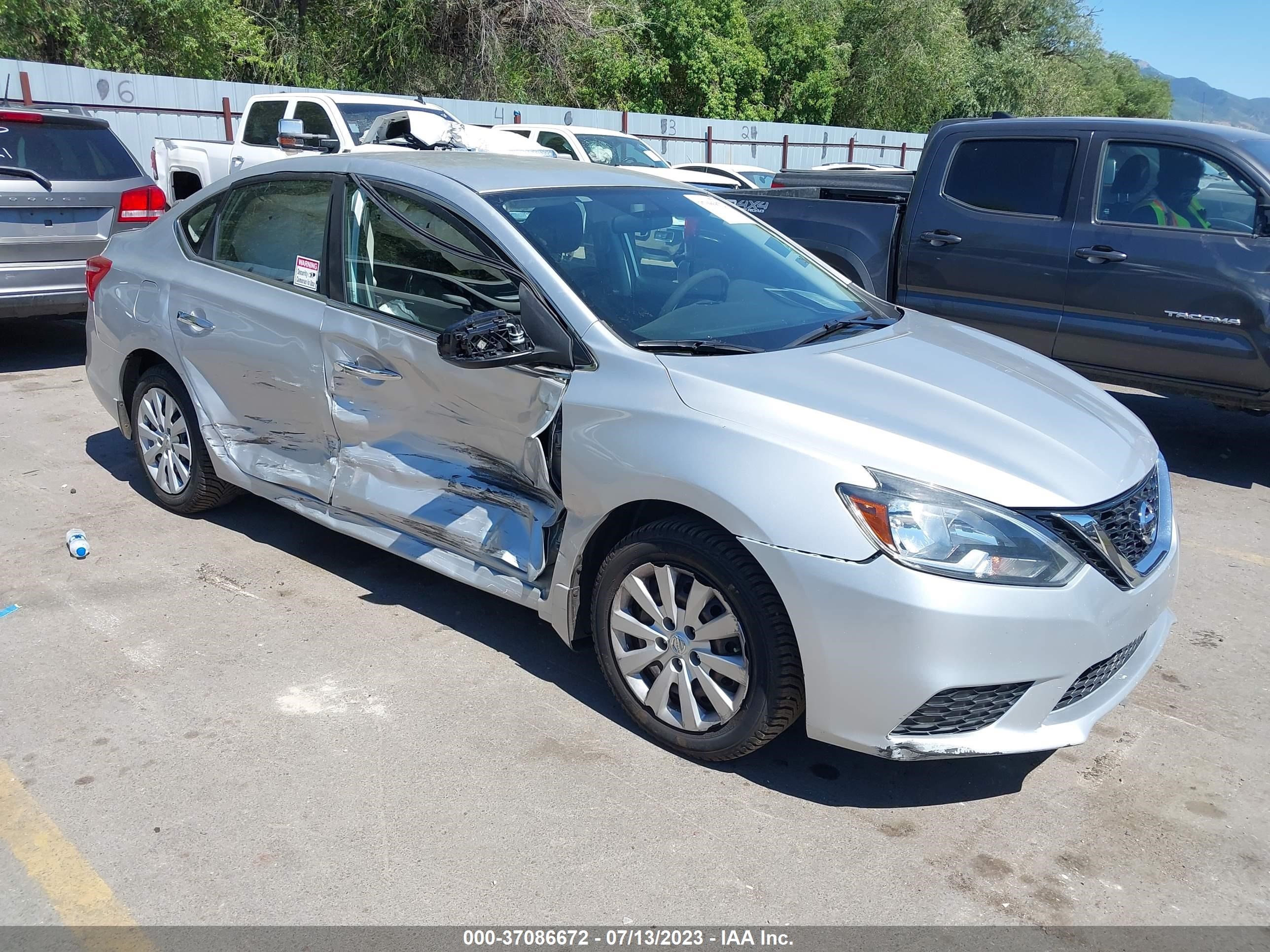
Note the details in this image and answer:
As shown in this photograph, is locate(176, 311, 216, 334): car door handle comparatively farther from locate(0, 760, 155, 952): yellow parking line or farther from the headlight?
the headlight

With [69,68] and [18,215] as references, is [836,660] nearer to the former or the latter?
[18,215]

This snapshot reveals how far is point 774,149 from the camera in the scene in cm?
2845

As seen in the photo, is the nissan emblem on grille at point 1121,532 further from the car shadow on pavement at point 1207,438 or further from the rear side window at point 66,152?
the rear side window at point 66,152

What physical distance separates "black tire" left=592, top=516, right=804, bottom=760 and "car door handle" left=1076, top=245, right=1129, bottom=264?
4.26m

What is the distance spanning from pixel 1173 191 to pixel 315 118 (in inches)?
363

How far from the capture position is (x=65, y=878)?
283 centimetres

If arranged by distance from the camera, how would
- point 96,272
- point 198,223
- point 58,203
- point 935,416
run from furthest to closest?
1. point 58,203
2. point 96,272
3. point 198,223
4. point 935,416

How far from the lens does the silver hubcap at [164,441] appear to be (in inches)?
202

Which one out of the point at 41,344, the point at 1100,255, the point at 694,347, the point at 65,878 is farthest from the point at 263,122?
the point at 65,878

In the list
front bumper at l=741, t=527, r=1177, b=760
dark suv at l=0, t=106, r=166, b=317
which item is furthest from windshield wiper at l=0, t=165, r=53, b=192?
front bumper at l=741, t=527, r=1177, b=760

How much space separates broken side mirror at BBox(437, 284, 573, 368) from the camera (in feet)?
11.6

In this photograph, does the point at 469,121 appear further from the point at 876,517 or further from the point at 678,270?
the point at 876,517

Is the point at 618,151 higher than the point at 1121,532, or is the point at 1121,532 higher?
the point at 618,151

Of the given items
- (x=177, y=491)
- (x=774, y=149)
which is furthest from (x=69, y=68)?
(x=774, y=149)
